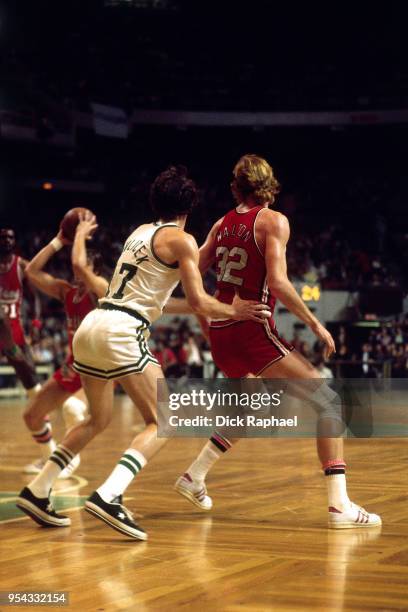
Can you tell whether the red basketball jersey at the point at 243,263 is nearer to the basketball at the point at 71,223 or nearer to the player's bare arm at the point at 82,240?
the player's bare arm at the point at 82,240

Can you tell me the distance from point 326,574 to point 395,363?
1380 cm

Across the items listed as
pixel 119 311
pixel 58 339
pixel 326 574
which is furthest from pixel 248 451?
pixel 58 339

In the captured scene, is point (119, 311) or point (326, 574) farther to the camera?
point (119, 311)

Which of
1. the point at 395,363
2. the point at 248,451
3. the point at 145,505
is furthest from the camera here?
the point at 395,363

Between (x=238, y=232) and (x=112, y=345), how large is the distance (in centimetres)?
110

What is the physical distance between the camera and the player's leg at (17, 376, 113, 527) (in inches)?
201

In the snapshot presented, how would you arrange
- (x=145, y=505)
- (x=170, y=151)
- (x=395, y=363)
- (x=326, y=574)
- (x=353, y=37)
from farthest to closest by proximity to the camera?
(x=170, y=151), (x=353, y=37), (x=395, y=363), (x=145, y=505), (x=326, y=574)

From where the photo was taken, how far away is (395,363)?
57.3 ft

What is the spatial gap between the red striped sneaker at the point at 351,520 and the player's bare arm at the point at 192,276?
3.92ft

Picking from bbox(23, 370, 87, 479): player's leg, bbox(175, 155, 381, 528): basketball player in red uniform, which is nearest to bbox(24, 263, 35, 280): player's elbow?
bbox(23, 370, 87, 479): player's leg

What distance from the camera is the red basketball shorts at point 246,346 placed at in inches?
212

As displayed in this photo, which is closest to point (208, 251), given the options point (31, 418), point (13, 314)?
point (31, 418)

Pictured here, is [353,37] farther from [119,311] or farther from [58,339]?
[119,311]

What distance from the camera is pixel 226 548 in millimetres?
4574
